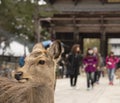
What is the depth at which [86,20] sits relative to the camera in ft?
139

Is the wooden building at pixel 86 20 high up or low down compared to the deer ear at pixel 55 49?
up

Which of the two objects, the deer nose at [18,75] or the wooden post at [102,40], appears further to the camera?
the wooden post at [102,40]

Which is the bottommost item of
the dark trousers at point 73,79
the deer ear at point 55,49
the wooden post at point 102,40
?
the dark trousers at point 73,79

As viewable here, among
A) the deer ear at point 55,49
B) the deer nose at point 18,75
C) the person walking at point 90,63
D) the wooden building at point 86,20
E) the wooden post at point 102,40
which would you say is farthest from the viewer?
the wooden building at point 86,20

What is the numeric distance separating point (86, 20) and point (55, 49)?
36.1 metres

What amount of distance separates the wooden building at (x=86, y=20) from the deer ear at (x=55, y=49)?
34.4m

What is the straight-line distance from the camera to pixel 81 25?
41.7 m

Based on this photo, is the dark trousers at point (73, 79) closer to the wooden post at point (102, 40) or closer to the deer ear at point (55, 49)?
the deer ear at point (55, 49)

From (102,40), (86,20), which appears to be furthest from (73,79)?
(86,20)

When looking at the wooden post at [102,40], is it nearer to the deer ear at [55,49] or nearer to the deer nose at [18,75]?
the deer ear at [55,49]

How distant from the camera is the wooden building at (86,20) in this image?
41250 mm

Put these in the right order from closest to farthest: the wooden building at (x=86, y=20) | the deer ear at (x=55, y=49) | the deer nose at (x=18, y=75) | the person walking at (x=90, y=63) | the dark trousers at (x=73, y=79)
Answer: the deer nose at (x=18, y=75), the deer ear at (x=55, y=49), the person walking at (x=90, y=63), the dark trousers at (x=73, y=79), the wooden building at (x=86, y=20)

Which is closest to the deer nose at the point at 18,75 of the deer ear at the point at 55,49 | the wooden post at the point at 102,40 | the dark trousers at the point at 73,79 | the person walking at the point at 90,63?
the deer ear at the point at 55,49

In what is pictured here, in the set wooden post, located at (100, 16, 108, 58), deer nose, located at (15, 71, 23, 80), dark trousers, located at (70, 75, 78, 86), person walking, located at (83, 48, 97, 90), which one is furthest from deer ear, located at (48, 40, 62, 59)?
wooden post, located at (100, 16, 108, 58)
